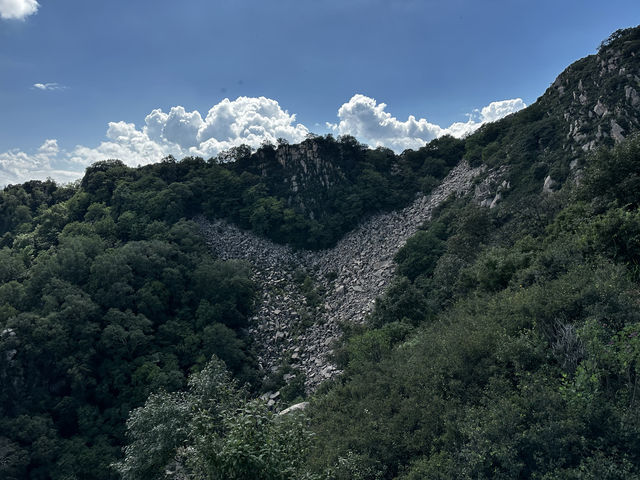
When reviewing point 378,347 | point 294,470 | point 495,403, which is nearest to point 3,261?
point 378,347

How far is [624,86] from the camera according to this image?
21531 millimetres

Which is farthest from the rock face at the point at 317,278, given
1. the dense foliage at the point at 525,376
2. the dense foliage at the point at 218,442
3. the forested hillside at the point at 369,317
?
the dense foliage at the point at 218,442

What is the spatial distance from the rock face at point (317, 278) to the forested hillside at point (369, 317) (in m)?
1.36

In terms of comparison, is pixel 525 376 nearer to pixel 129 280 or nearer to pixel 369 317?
pixel 369 317

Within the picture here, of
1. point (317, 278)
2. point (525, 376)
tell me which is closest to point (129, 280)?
point (317, 278)

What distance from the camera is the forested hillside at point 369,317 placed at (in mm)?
6535

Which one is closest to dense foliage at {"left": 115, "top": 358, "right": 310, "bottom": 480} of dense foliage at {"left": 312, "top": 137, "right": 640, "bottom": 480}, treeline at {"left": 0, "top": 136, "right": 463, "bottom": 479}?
dense foliage at {"left": 312, "top": 137, "right": 640, "bottom": 480}

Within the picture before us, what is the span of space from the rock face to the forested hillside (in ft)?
4.45

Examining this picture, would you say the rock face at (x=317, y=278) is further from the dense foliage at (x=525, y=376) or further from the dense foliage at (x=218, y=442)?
the dense foliage at (x=218, y=442)

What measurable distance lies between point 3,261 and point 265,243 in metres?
21.6

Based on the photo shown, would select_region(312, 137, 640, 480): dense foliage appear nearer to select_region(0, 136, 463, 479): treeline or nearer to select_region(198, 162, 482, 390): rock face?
select_region(198, 162, 482, 390): rock face

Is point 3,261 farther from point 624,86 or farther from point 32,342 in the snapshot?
point 624,86

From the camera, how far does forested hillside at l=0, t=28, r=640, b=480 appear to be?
21.4 feet

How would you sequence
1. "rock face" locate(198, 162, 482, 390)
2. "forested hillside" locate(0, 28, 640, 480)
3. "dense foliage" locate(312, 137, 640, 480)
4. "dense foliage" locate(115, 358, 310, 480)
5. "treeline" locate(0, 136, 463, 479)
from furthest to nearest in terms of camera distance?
"rock face" locate(198, 162, 482, 390) → "treeline" locate(0, 136, 463, 479) → "forested hillside" locate(0, 28, 640, 480) → "dense foliage" locate(312, 137, 640, 480) → "dense foliage" locate(115, 358, 310, 480)
